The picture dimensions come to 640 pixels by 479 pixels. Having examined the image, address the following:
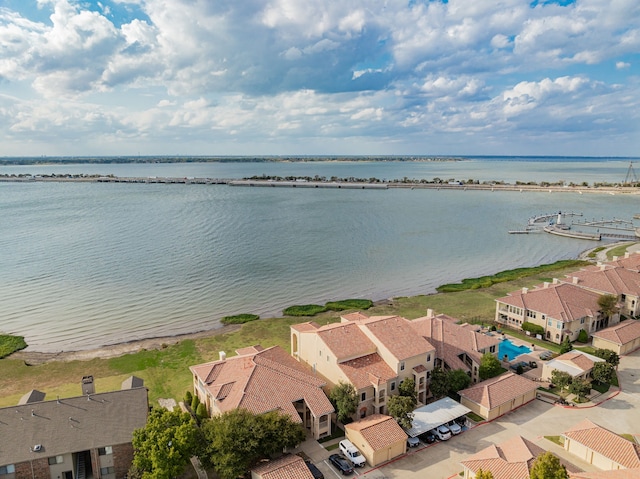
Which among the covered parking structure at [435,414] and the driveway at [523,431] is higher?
the covered parking structure at [435,414]

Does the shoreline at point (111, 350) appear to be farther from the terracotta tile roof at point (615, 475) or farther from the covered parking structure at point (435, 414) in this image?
the terracotta tile roof at point (615, 475)

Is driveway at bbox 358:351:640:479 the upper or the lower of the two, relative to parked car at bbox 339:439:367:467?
lower

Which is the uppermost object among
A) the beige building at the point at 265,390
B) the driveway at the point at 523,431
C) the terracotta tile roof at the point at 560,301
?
the terracotta tile roof at the point at 560,301

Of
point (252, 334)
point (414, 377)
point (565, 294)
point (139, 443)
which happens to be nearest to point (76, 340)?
point (252, 334)

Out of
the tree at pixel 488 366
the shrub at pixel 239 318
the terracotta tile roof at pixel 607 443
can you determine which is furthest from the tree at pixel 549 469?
the shrub at pixel 239 318

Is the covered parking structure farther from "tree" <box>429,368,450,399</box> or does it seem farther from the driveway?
the driveway

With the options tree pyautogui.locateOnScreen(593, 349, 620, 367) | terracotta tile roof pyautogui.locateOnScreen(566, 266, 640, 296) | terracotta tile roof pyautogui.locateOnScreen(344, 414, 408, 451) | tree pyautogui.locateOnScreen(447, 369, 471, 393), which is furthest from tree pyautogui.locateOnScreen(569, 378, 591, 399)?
terracotta tile roof pyautogui.locateOnScreen(566, 266, 640, 296)

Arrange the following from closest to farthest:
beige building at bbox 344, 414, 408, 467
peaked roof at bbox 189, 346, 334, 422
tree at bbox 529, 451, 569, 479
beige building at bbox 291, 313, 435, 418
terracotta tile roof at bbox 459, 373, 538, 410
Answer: tree at bbox 529, 451, 569, 479 → beige building at bbox 344, 414, 408, 467 → peaked roof at bbox 189, 346, 334, 422 → beige building at bbox 291, 313, 435, 418 → terracotta tile roof at bbox 459, 373, 538, 410
